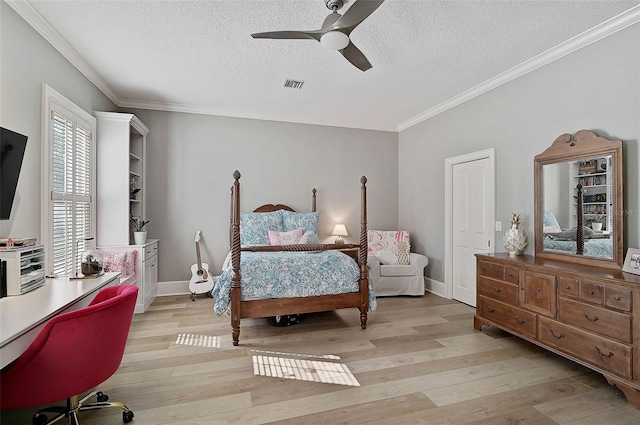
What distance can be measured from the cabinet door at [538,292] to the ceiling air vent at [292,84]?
3.24m

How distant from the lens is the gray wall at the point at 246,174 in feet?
16.1

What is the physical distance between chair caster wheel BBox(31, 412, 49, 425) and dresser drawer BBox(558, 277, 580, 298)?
376cm

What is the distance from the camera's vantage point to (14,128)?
Result: 2.40 m

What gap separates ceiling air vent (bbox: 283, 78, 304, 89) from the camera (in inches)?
155

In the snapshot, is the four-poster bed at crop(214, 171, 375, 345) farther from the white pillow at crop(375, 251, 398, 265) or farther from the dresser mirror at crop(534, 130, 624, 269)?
the dresser mirror at crop(534, 130, 624, 269)

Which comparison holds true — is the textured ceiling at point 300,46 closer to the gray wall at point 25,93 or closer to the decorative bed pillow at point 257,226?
the gray wall at point 25,93

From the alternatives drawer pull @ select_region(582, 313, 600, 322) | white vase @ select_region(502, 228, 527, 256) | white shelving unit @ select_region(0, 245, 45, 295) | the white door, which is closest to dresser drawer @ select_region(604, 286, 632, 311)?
drawer pull @ select_region(582, 313, 600, 322)

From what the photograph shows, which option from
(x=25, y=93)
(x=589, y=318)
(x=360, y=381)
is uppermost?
(x=25, y=93)

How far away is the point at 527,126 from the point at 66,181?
486cm

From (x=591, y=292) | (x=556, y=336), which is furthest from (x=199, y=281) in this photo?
(x=591, y=292)

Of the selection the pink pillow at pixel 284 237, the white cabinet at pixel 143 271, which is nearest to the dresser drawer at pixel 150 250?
the white cabinet at pixel 143 271

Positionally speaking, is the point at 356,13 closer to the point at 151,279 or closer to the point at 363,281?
the point at 363,281

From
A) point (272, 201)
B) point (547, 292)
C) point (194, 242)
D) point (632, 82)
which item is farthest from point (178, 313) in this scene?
point (632, 82)

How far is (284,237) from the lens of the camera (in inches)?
183
